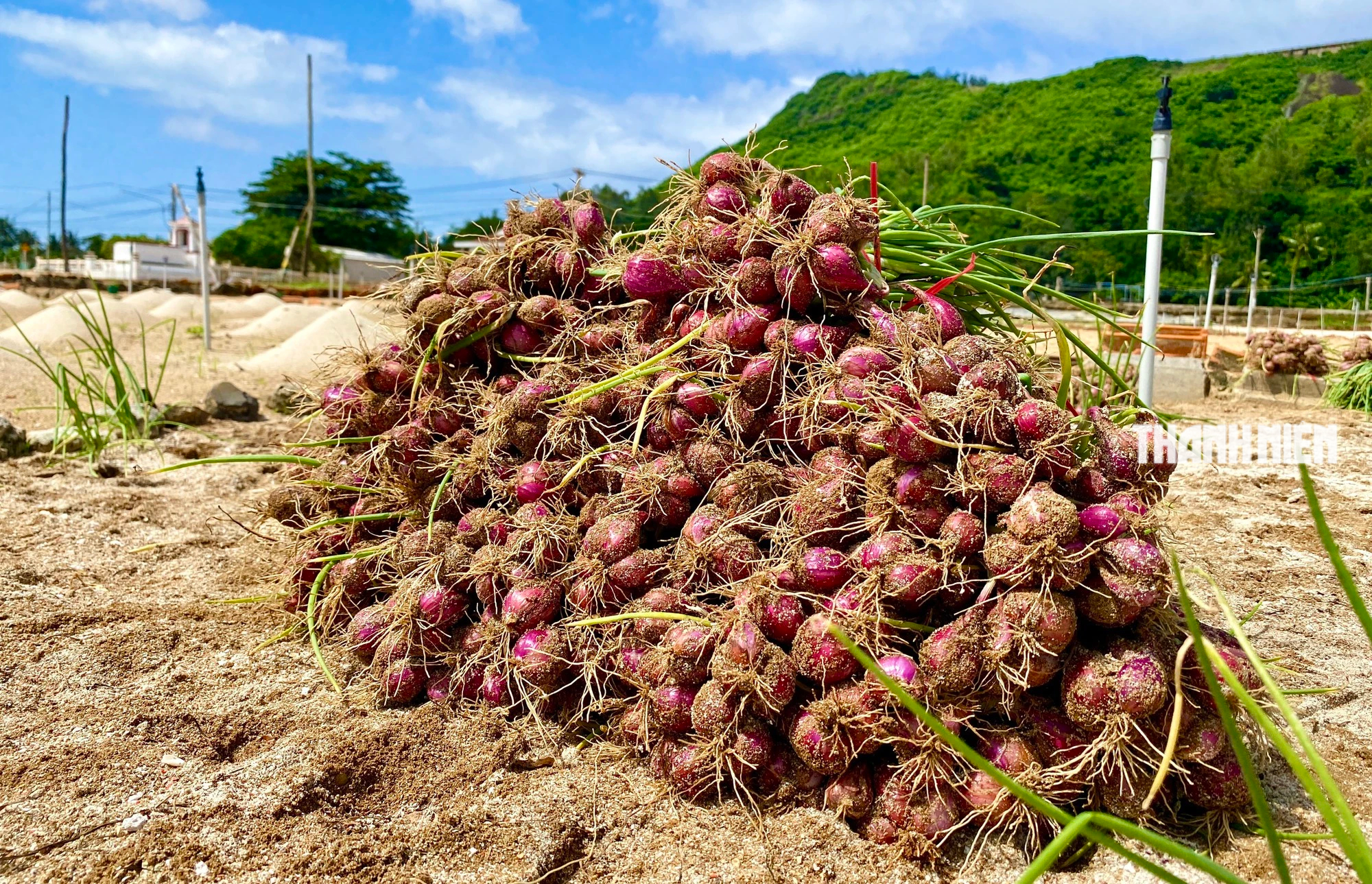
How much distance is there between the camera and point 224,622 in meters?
2.69

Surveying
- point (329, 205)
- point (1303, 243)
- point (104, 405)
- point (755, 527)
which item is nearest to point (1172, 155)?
point (1303, 243)

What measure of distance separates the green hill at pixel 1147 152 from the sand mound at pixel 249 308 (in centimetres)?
3363

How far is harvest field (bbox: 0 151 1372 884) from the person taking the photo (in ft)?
5.23

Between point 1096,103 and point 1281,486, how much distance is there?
79.7 meters

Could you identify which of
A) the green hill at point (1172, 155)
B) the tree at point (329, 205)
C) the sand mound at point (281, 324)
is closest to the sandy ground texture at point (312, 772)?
the sand mound at point (281, 324)

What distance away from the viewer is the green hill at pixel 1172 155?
2018 inches

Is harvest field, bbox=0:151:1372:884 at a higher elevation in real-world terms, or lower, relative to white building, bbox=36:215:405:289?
lower

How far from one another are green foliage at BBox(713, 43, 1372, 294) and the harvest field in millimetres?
38240

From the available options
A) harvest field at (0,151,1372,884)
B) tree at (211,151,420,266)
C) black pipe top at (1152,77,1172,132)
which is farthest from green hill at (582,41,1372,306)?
harvest field at (0,151,1372,884)

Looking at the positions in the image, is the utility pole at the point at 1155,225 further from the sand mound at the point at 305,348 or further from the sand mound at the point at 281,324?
the sand mound at the point at 281,324

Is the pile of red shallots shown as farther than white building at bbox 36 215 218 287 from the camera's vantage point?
No

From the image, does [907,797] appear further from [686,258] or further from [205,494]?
[205,494]

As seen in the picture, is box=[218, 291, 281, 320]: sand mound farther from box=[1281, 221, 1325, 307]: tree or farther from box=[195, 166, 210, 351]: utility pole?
box=[1281, 221, 1325, 307]: tree

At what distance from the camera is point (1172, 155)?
6288cm
